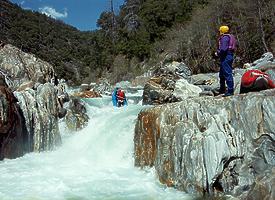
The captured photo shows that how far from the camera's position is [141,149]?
9.97m

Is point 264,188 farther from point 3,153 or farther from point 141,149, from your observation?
point 3,153

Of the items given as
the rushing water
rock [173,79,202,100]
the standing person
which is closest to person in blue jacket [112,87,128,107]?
rock [173,79,202,100]

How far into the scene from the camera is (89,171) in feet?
33.8

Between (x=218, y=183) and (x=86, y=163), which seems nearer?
(x=218, y=183)

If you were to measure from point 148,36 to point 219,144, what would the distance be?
34.6 m

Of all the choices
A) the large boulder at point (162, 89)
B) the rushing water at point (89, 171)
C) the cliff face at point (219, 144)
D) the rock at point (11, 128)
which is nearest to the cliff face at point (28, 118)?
the rock at point (11, 128)

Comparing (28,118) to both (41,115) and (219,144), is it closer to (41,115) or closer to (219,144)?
(41,115)

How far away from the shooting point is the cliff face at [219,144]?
759 centimetres

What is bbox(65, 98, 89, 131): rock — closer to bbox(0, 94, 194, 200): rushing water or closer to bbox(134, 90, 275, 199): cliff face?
bbox(0, 94, 194, 200): rushing water

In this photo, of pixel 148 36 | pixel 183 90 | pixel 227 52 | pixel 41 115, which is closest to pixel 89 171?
pixel 41 115

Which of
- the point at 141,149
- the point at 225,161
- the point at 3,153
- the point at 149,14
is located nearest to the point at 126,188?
the point at 141,149

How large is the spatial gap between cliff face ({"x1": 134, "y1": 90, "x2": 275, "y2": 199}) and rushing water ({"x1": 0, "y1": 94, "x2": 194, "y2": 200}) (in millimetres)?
533

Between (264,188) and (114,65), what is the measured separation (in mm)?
38905

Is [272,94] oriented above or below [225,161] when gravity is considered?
above
